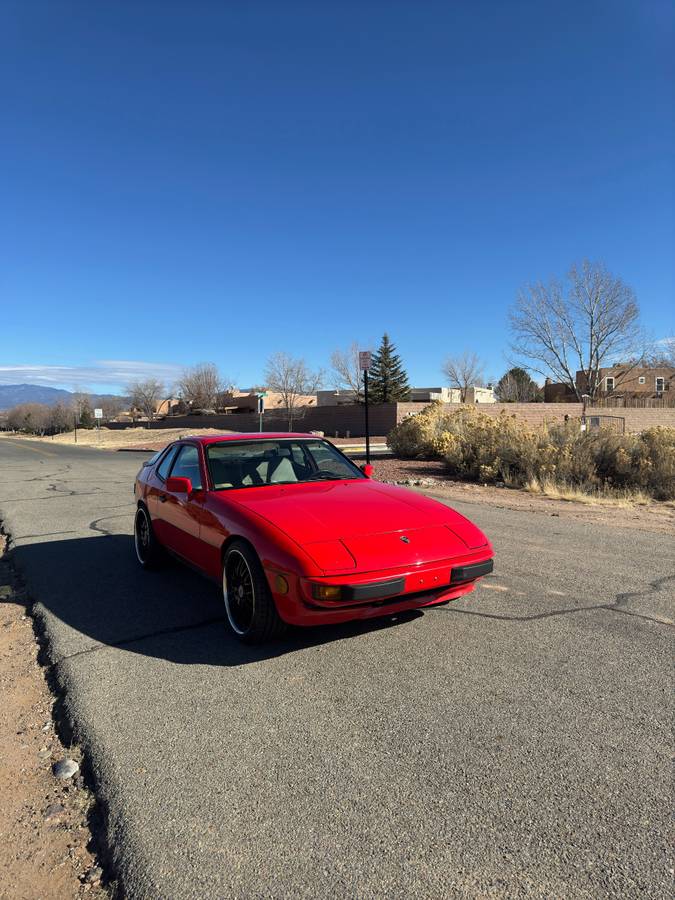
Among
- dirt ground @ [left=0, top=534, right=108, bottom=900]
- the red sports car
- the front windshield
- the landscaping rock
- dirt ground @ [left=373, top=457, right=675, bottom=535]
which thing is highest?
the front windshield

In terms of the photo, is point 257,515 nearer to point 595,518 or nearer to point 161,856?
point 161,856

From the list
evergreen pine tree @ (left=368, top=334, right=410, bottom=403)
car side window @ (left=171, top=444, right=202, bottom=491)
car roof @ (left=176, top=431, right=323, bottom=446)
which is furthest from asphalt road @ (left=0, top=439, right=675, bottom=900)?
evergreen pine tree @ (left=368, top=334, right=410, bottom=403)

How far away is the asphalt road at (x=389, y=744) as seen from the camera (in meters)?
2.11

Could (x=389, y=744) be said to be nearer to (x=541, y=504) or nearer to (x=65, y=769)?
(x=65, y=769)

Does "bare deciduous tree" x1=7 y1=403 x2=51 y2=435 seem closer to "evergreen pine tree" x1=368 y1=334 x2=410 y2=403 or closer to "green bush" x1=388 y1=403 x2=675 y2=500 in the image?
"evergreen pine tree" x1=368 y1=334 x2=410 y2=403

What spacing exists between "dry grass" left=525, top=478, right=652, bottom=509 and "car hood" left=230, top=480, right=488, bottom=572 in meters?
7.16

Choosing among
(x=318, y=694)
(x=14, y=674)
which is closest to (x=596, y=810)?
(x=318, y=694)

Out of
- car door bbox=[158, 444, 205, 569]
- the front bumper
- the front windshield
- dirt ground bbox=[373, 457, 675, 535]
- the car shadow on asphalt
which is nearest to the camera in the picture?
the front bumper

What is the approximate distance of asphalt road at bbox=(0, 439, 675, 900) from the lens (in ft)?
6.93

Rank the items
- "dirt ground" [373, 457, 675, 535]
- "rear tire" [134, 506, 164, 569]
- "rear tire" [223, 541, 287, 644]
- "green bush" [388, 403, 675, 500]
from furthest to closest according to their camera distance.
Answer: "green bush" [388, 403, 675, 500]
"dirt ground" [373, 457, 675, 535]
"rear tire" [134, 506, 164, 569]
"rear tire" [223, 541, 287, 644]

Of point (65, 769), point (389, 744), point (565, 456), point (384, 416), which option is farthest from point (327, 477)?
point (384, 416)

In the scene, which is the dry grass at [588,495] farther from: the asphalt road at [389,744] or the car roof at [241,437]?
the car roof at [241,437]

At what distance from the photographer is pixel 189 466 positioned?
541 cm

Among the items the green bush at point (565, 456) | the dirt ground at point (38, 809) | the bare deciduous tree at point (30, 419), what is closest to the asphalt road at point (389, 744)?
the dirt ground at point (38, 809)
